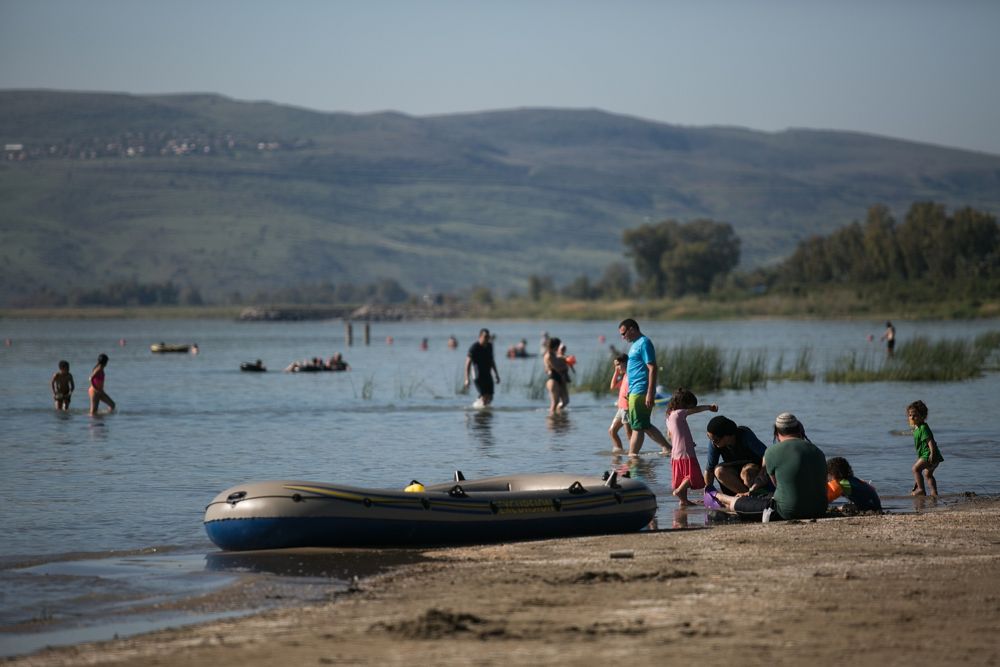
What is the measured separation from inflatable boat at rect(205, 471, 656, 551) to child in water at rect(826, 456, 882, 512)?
2.11m

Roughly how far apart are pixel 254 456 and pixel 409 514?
405 inches

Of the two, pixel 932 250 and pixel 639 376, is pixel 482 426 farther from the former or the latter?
pixel 932 250

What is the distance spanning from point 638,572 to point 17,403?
28.5 m

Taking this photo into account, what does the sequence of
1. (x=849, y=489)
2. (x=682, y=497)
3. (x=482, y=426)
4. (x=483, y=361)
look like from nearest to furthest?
(x=849, y=489) < (x=682, y=497) < (x=482, y=426) < (x=483, y=361)

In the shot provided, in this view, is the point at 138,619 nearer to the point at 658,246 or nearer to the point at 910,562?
the point at 910,562

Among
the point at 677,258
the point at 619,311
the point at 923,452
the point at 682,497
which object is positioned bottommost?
the point at 682,497

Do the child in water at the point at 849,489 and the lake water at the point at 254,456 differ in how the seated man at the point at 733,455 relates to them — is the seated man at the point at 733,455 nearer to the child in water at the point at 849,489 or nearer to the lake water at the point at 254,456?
the lake water at the point at 254,456

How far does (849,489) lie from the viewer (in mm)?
13961

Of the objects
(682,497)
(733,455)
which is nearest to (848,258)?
(682,497)

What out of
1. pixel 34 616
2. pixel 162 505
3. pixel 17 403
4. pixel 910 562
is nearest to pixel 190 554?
pixel 34 616

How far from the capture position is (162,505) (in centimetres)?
1606

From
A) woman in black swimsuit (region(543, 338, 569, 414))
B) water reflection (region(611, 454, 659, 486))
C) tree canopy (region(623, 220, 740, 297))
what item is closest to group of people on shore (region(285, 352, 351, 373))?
woman in black swimsuit (region(543, 338, 569, 414))

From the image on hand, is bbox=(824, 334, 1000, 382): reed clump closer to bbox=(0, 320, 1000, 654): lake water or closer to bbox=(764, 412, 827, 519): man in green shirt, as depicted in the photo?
bbox=(0, 320, 1000, 654): lake water

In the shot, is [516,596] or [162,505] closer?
[516,596]
